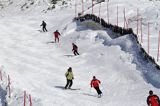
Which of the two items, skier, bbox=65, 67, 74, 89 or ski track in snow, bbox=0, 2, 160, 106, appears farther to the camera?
skier, bbox=65, 67, 74, 89

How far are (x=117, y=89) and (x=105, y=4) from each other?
2421 cm

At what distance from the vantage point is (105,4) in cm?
5078

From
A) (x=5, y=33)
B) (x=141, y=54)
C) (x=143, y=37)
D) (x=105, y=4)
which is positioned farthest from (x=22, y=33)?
(x=141, y=54)

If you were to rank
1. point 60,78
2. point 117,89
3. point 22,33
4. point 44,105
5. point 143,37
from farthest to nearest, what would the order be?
point 22,33
point 143,37
point 60,78
point 117,89
point 44,105

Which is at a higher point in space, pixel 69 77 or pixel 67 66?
pixel 69 77

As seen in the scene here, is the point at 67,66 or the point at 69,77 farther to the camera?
the point at 67,66

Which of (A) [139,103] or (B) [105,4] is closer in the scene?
(A) [139,103]

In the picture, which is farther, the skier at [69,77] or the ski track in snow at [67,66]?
the skier at [69,77]

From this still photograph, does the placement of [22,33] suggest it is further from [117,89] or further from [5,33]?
[117,89]

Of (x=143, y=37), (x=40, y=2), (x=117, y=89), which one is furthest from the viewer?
(x=40, y=2)

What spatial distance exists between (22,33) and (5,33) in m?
1.82

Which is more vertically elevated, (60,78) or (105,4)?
(105,4)

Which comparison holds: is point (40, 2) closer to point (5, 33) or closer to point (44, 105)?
→ point (5, 33)

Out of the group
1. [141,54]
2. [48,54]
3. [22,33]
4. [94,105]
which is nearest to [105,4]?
[22,33]
